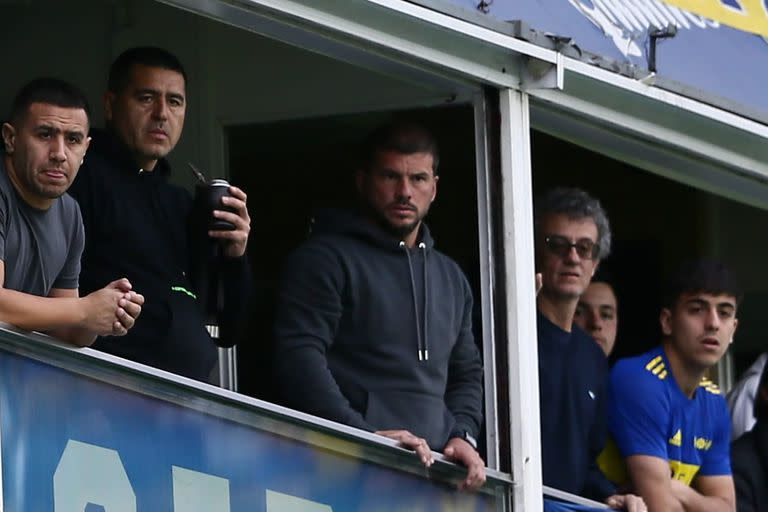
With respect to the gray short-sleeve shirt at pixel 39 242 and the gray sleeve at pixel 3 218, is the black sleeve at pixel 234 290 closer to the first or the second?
the gray short-sleeve shirt at pixel 39 242

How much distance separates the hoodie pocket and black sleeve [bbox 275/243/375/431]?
88mm

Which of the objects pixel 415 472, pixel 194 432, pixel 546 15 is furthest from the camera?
pixel 546 15

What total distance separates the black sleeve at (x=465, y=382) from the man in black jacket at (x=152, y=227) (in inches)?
29.3

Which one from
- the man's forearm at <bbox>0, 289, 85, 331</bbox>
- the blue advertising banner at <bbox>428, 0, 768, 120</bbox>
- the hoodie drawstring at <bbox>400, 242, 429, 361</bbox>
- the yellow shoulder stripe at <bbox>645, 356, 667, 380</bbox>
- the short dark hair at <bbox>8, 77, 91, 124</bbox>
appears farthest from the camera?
the yellow shoulder stripe at <bbox>645, 356, 667, 380</bbox>

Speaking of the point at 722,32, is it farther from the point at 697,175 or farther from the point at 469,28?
the point at 469,28

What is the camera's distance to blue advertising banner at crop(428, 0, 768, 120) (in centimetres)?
628

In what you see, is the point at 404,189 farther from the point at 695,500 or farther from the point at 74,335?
the point at 695,500

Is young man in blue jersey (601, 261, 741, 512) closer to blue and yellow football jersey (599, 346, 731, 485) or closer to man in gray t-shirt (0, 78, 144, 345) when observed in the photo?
blue and yellow football jersey (599, 346, 731, 485)

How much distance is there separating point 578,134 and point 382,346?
124cm

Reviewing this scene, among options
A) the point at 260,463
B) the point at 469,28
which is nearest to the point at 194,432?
the point at 260,463

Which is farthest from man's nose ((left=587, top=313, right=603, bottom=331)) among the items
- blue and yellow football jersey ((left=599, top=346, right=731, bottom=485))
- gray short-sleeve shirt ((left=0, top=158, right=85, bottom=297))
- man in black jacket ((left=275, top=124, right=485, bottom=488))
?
gray short-sleeve shirt ((left=0, top=158, right=85, bottom=297))

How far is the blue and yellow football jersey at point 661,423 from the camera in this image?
6754mm

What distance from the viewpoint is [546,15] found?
6.27 meters

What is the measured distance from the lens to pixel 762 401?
7727 millimetres
